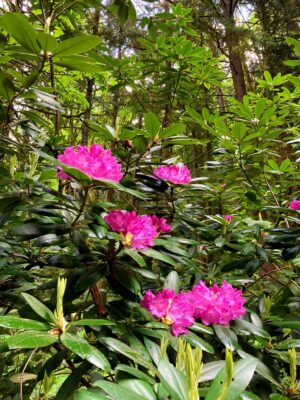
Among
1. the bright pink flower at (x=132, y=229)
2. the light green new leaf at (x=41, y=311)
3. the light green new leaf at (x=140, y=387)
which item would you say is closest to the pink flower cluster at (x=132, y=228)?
the bright pink flower at (x=132, y=229)

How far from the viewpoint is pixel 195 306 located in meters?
1.07

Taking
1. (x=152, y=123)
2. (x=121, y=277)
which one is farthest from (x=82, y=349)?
(x=152, y=123)

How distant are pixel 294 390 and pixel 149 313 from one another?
403mm

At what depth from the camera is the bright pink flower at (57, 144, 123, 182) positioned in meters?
0.93

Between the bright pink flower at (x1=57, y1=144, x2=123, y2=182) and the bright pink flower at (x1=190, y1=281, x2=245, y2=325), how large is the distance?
1.50ft

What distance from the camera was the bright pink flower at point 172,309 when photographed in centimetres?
95

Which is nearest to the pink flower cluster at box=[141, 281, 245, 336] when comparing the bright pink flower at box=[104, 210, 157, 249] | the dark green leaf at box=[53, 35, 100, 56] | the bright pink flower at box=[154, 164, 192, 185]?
the bright pink flower at box=[104, 210, 157, 249]

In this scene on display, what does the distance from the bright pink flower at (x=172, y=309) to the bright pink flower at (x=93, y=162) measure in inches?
14.7

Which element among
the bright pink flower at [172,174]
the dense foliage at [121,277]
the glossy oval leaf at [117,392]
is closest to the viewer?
the glossy oval leaf at [117,392]

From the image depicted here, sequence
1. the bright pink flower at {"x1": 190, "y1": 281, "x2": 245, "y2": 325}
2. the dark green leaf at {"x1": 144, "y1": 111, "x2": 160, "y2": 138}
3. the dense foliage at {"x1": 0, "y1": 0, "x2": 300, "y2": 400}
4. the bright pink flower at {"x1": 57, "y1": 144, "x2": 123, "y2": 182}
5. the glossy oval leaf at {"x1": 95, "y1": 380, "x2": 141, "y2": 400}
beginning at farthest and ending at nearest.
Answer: the dark green leaf at {"x1": 144, "y1": 111, "x2": 160, "y2": 138} → the bright pink flower at {"x1": 190, "y1": 281, "x2": 245, "y2": 325} → the bright pink flower at {"x1": 57, "y1": 144, "x2": 123, "y2": 182} → the dense foliage at {"x1": 0, "y1": 0, "x2": 300, "y2": 400} → the glossy oval leaf at {"x1": 95, "y1": 380, "x2": 141, "y2": 400}

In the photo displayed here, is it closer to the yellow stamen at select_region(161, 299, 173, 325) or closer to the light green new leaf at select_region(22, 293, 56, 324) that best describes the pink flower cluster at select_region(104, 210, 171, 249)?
the yellow stamen at select_region(161, 299, 173, 325)

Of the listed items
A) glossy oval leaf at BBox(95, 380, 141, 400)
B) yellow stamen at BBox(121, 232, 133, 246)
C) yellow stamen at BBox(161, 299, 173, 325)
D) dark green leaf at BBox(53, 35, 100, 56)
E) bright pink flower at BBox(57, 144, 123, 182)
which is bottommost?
yellow stamen at BBox(161, 299, 173, 325)

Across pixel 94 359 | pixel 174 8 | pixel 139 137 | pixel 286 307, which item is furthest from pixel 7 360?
pixel 174 8

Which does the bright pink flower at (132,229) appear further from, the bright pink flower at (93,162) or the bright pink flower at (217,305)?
the bright pink flower at (217,305)
